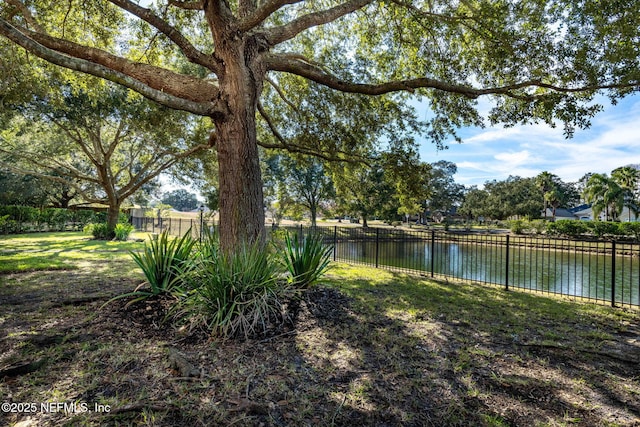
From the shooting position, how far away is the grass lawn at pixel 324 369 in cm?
187

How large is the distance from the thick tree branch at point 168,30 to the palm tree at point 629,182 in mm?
40932

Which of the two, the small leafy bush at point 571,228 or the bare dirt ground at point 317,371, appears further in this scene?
the small leafy bush at point 571,228

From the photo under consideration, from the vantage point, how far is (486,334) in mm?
3383

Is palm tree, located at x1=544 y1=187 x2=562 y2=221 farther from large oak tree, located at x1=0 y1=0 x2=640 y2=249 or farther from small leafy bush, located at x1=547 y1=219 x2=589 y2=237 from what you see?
large oak tree, located at x1=0 y1=0 x2=640 y2=249

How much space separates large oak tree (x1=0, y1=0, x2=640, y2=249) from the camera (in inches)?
170

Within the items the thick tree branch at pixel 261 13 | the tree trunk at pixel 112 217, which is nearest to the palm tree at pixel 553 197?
the thick tree branch at pixel 261 13

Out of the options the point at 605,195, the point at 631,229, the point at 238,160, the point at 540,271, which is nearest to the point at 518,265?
the point at 540,271

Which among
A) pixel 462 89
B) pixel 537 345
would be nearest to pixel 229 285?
pixel 537 345

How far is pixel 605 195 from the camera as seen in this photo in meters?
29.7

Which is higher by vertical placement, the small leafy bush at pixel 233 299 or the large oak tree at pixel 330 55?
the large oak tree at pixel 330 55

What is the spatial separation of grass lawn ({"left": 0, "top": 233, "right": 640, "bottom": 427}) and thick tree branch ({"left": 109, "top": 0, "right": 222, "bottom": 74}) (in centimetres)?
366

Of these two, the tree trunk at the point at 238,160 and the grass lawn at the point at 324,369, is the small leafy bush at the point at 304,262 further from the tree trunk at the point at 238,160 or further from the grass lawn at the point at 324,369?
the tree trunk at the point at 238,160

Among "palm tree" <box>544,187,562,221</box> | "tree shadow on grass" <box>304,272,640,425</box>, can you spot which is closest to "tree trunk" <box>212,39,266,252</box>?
"tree shadow on grass" <box>304,272,640,425</box>

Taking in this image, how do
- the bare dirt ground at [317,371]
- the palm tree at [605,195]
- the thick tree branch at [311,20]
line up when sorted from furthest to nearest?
the palm tree at [605,195]
the thick tree branch at [311,20]
the bare dirt ground at [317,371]
